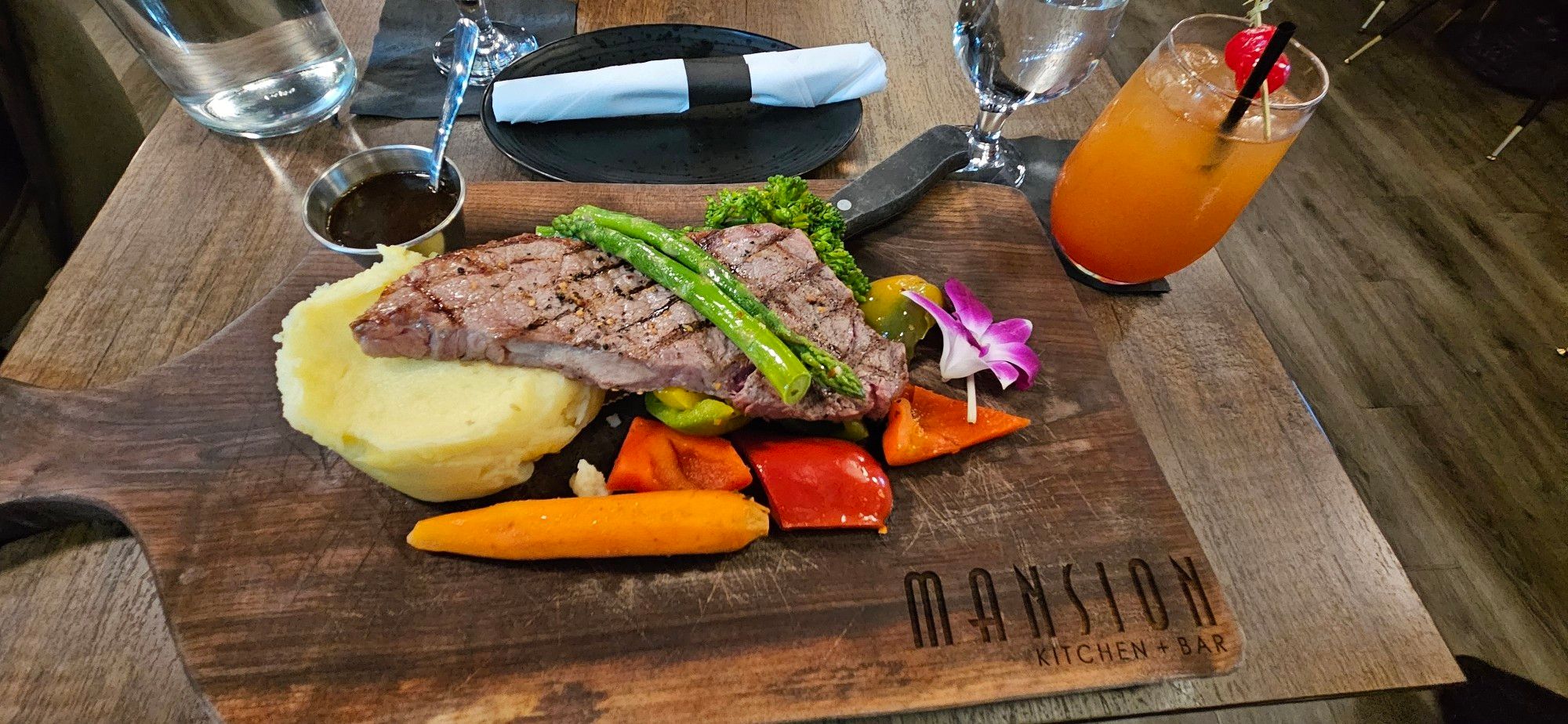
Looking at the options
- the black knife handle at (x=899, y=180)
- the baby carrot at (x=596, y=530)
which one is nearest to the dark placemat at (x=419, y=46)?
Answer: the black knife handle at (x=899, y=180)

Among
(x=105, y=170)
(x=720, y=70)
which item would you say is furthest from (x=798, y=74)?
(x=105, y=170)

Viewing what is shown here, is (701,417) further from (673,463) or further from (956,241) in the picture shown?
(956,241)

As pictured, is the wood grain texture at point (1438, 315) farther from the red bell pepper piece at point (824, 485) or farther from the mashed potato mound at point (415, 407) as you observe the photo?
the mashed potato mound at point (415, 407)

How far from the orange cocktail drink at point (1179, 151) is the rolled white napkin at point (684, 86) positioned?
3.37 feet

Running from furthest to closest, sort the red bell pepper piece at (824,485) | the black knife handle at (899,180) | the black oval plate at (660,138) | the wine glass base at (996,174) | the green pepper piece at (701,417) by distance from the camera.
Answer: the wine glass base at (996,174) → the black oval plate at (660,138) → the black knife handle at (899,180) → the green pepper piece at (701,417) → the red bell pepper piece at (824,485)

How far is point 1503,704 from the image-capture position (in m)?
2.79

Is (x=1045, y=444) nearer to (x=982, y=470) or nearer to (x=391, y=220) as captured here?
(x=982, y=470)

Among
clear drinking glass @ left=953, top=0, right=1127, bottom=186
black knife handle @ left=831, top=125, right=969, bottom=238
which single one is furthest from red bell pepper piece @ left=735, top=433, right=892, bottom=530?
clear drinking glass @ left=953, top=0, right=1127, bottom=186

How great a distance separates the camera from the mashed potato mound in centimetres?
174

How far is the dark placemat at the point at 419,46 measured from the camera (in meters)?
3.06

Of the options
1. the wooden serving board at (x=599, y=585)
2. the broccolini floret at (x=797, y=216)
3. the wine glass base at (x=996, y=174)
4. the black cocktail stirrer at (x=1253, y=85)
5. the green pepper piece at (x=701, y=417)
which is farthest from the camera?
the wine glass base at (x=996, y=174)

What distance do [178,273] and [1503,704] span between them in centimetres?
527

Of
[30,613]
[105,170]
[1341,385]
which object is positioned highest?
[30,613]

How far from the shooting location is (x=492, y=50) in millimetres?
3316
